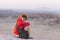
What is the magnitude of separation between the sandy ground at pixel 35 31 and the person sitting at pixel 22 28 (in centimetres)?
6

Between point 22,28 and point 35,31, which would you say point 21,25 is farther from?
point 35,31

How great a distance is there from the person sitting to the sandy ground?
0.06 meters

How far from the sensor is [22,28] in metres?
1.90

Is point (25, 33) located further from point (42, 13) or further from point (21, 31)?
point (42, 13)

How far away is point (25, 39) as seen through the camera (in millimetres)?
1901

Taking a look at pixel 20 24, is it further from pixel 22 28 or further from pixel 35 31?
pixel 35 31

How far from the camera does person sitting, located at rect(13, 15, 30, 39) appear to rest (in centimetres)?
188

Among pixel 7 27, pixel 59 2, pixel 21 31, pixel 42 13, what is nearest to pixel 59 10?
pixel 59 2

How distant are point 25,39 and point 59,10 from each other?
0.63 metres

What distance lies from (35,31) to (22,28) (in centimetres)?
19

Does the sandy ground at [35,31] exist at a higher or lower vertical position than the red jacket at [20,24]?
lower

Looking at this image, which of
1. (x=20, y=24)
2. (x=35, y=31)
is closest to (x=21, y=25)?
(x=20, y=24)

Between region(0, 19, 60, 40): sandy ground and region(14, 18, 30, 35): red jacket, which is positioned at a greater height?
region(14, 18, 30, 35): red jacket

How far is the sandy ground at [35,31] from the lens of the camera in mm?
1863
